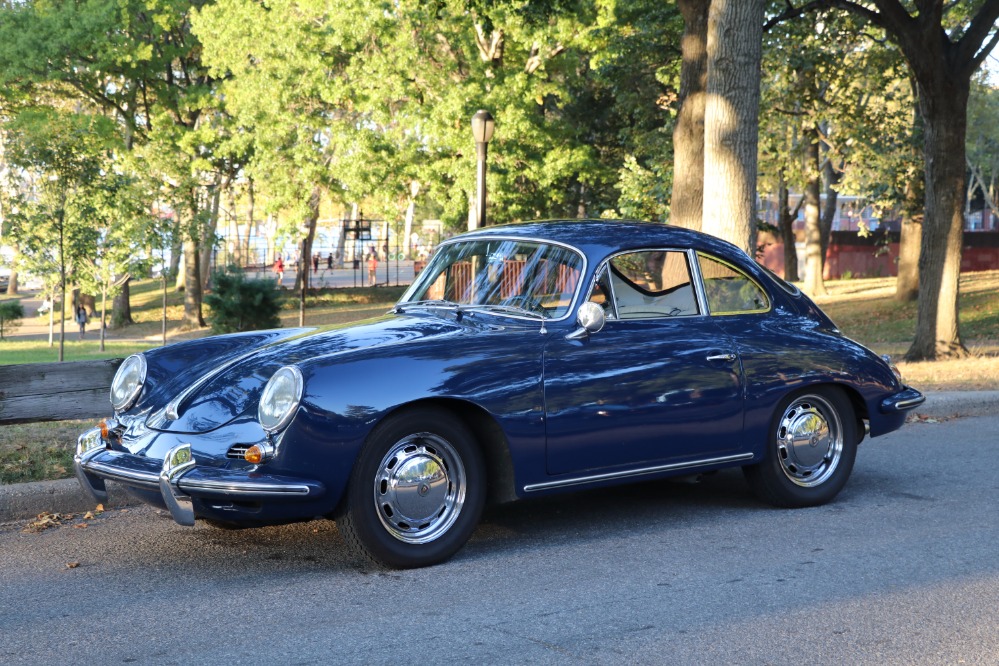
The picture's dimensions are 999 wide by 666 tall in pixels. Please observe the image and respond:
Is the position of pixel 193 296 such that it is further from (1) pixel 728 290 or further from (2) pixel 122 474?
(2) pixel 122 474

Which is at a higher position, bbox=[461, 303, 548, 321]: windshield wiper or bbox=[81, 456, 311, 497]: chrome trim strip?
bbox=[461, 303, 548, 321]: windshield wiper

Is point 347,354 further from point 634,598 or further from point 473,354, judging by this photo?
point 634,598

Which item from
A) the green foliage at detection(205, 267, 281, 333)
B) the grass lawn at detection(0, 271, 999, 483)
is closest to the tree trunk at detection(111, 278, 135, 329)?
the grass lawn at detection(0, 271, 999, 483)

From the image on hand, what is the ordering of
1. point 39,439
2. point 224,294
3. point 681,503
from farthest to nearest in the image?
point 224,294
point 39,439
point 681,503

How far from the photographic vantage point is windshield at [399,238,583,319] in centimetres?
598

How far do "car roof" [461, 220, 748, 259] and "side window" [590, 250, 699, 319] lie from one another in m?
0.07

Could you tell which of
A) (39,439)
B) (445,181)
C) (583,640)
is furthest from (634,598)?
(445,181)

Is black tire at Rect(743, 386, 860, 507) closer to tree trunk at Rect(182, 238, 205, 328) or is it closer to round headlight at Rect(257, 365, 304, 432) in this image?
round headlight at Rect(257, 365, 304, 432)

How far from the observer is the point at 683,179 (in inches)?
580

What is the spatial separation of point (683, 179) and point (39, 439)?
9.32 metres

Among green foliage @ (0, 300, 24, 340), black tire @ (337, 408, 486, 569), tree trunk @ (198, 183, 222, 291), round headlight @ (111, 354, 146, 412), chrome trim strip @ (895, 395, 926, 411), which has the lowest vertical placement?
green foliage @ (0, 300, 24, 340)

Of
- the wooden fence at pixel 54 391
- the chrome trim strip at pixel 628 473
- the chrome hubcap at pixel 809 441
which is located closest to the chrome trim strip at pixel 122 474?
the chrome trim strip at pixel 628 473

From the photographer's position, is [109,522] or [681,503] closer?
[109,522]

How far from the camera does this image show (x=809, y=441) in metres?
6.62
